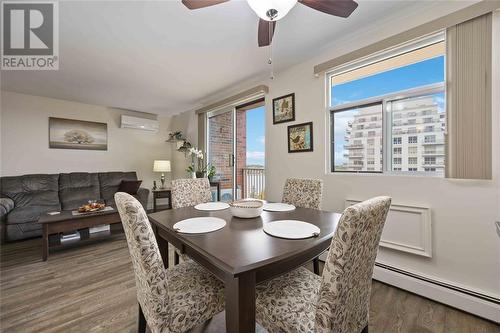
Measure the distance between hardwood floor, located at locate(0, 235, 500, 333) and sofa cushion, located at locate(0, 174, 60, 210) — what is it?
3.86ft

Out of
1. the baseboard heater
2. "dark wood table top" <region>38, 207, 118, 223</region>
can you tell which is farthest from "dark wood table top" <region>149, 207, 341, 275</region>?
"dark wood table top" <region>38, 207, 118, 223</region>

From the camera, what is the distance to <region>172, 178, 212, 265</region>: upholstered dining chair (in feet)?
6.86

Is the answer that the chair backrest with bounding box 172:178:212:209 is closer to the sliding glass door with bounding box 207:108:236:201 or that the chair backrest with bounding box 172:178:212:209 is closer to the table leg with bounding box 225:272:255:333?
the table leg with bounding box 225:272:255:333

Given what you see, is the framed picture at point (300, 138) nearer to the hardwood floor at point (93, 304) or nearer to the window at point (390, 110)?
the window at point (390, 110)

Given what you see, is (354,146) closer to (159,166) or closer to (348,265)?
(348,265)

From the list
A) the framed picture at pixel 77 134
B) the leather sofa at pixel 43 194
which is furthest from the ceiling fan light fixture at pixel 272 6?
the framed picture at pixel 77 134

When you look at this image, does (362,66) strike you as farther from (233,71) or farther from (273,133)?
(233,71)

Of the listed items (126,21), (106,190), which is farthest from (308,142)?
(106,190)

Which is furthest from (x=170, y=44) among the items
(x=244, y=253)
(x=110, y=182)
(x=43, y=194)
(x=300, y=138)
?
(x=43, y=194)

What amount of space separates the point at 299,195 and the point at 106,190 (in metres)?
3.92

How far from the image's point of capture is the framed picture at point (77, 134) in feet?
13.0

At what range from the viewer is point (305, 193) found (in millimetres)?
2014

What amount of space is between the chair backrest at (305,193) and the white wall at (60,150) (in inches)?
164

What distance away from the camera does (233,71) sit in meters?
2.96
